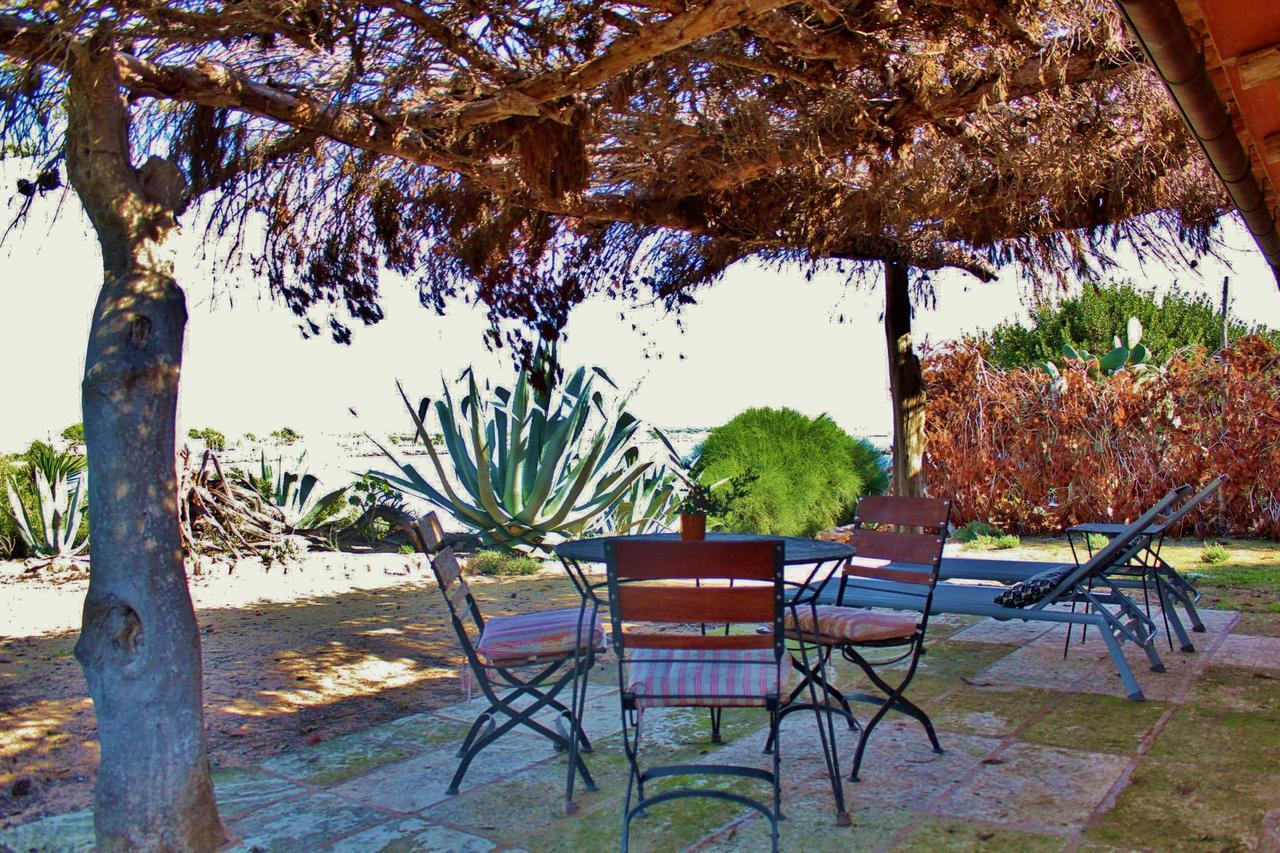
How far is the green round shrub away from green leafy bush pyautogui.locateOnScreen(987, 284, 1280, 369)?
1349 cm

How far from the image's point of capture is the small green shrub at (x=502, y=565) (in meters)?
8.04

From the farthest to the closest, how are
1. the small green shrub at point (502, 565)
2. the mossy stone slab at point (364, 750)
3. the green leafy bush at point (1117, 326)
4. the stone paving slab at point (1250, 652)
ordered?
the green leafy bush at point (1117, 326) → the small green shrub at point (502, 565) → the stone paving slab at point (1250, 652) → the mossy stone slab at point (364, 750)

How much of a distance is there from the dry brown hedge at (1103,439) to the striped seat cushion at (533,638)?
732 centimetres

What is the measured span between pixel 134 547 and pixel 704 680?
1484 mm

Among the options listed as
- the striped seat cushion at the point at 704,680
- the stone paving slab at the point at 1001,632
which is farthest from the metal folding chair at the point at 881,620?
the stone paving slab at the point at 1001,632

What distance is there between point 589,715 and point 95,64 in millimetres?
2730

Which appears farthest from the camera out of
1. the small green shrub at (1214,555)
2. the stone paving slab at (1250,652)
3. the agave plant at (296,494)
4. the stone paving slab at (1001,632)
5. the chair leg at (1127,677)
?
the agave plant at (296,494)

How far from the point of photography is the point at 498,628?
3197 millimetres

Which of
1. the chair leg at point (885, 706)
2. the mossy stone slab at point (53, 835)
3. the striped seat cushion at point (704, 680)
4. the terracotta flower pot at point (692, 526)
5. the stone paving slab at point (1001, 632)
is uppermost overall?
the terracotta flower pot at point (692, 526)

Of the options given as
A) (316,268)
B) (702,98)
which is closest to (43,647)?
(316,268)

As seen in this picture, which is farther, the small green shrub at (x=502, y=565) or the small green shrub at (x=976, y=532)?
→ the small green shrub at (x=976, y=532)

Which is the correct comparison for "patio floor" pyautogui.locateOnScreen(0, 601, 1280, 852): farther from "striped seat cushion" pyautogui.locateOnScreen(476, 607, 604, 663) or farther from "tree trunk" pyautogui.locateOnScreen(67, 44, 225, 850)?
"striped seat cushion" pyautogui.locateOnScreen(476, 607, 604, 663)

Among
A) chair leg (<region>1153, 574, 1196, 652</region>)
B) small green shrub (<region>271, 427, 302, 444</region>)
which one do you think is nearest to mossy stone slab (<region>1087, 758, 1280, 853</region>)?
chair leg (<region>1153, 574, 1196, 652</region>)

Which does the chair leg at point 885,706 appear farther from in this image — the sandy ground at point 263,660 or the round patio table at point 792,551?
the sandy ground at point 263,660
